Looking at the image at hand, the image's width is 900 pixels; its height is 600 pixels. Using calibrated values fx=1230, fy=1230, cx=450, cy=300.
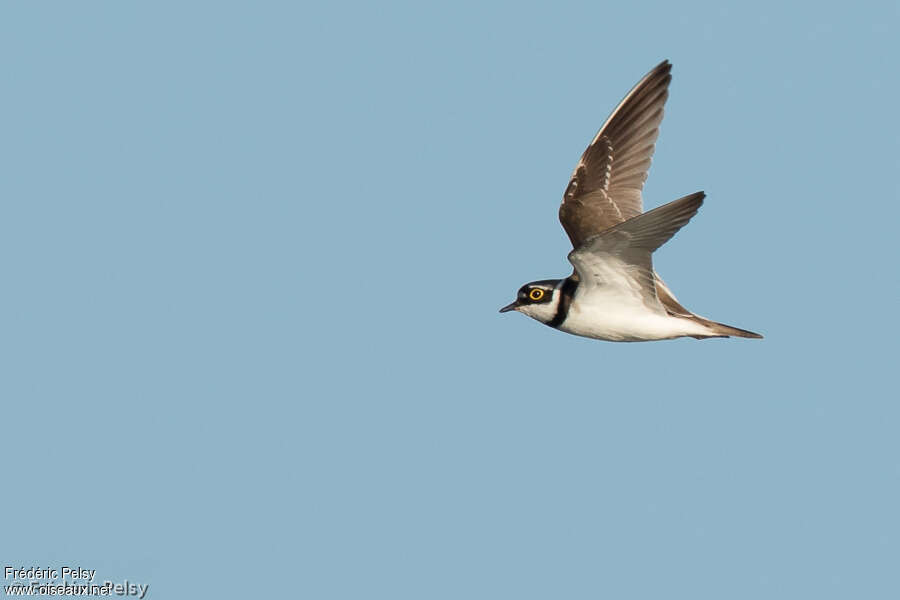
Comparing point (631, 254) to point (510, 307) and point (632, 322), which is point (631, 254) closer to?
point (632, 322)

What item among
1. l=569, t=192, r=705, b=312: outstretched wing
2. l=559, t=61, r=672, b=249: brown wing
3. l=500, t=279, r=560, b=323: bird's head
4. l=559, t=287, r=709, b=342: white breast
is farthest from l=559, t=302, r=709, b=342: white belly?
l=559, t=61, r=672, b=249: brown wing

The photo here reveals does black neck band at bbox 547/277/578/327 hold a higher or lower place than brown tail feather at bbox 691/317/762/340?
higher

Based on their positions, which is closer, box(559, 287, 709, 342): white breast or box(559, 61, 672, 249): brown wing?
box(559, 287, 709, 342): white breast

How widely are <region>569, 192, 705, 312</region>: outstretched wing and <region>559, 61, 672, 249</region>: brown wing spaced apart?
1649 mm

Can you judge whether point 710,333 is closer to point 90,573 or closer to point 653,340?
point 653,340

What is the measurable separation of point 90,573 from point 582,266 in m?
5.99

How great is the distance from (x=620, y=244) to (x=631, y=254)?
0.22 meters

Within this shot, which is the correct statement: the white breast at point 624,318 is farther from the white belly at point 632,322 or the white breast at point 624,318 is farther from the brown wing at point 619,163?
the brown wing at point 619,163

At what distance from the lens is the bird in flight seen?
36.7 ft

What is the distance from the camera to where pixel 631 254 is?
11438 millimetres

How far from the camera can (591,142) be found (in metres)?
14.0

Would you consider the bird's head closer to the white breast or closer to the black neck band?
the black neck band

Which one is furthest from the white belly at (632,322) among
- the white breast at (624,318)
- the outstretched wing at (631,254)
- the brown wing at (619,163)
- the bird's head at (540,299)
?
the brown wing at (619,163)

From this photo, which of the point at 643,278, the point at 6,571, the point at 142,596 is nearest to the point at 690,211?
the point at 643,278
